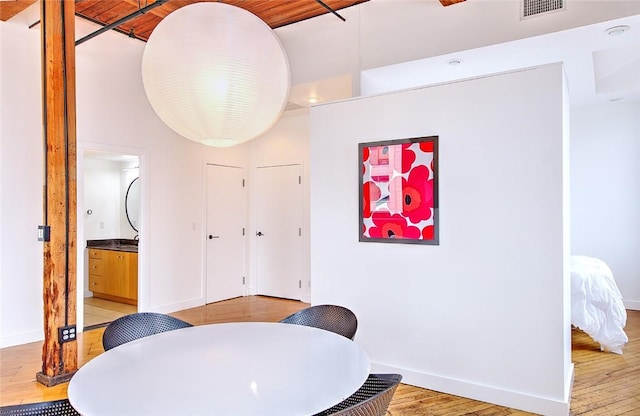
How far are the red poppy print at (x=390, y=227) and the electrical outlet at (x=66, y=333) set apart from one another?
8.11 ft

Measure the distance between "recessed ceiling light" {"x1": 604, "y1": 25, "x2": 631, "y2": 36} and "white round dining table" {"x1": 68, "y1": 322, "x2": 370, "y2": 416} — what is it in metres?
3.11

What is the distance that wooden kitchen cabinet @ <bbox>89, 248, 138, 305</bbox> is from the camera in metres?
5.84

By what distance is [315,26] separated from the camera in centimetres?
450

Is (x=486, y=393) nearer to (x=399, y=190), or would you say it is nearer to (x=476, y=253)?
(x=476, y=253)

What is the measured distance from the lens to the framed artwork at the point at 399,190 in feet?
10.3

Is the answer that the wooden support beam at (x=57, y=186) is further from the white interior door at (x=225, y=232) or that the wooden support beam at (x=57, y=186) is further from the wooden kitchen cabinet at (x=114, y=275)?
the white interior door at (x=225, y=232)

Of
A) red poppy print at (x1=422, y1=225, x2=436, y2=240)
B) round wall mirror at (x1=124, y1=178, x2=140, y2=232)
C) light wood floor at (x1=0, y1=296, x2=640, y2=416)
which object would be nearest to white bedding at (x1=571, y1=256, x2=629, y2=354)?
light wood floor at (x1=0, y1=296, x2=640, y2=416)

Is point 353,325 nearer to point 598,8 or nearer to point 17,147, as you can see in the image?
point 598,8

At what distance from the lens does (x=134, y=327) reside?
2.30m

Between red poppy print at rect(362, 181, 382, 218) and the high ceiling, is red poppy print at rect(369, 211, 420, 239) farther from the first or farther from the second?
the high ceiling

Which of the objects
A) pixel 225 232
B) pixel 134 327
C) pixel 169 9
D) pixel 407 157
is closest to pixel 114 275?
pixel 225 232

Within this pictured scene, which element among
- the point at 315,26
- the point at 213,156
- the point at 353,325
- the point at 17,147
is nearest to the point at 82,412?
the point at 353,325

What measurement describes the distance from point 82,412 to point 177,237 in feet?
14.8

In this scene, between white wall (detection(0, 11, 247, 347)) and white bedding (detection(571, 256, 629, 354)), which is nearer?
white bedding (detection(571, 256, 629, 354))
